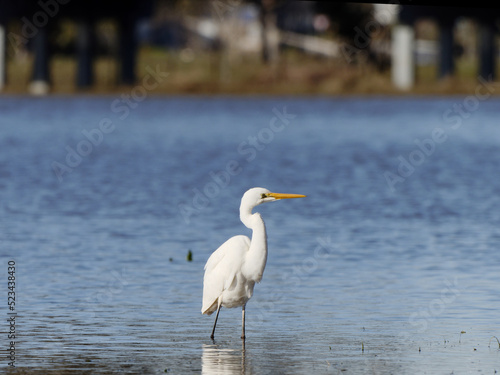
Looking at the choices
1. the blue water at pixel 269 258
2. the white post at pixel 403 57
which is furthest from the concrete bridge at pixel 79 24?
the blue water at pixel 269 258

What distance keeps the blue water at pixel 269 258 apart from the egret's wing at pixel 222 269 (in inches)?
20.0

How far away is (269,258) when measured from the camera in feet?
71.4

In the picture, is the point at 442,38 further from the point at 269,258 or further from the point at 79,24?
the point at 269,258

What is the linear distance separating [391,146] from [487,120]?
24061 mm

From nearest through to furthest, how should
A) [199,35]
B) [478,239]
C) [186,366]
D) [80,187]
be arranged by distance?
[186,366] < [478,239] < [80,187] < [199,35]

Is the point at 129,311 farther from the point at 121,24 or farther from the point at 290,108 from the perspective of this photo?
the point at 121,24

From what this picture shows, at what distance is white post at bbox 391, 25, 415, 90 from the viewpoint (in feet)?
327

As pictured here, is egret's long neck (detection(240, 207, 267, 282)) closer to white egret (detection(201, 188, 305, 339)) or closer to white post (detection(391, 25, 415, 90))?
white egret (detection(201, 188, 305, 339))

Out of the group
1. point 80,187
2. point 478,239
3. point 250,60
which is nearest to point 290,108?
point 250,60

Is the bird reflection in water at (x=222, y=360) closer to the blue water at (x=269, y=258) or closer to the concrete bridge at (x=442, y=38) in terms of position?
the blue water at (x=269, y=258)

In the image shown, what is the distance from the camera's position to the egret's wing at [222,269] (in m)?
14.4

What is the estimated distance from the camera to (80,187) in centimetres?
3809

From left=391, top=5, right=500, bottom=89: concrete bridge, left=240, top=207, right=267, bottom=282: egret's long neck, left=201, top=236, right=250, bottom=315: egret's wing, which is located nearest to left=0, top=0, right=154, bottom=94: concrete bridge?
left=391, top=5, right=500, bottom=89: concrete bridge

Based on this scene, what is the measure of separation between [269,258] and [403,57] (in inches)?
3233
